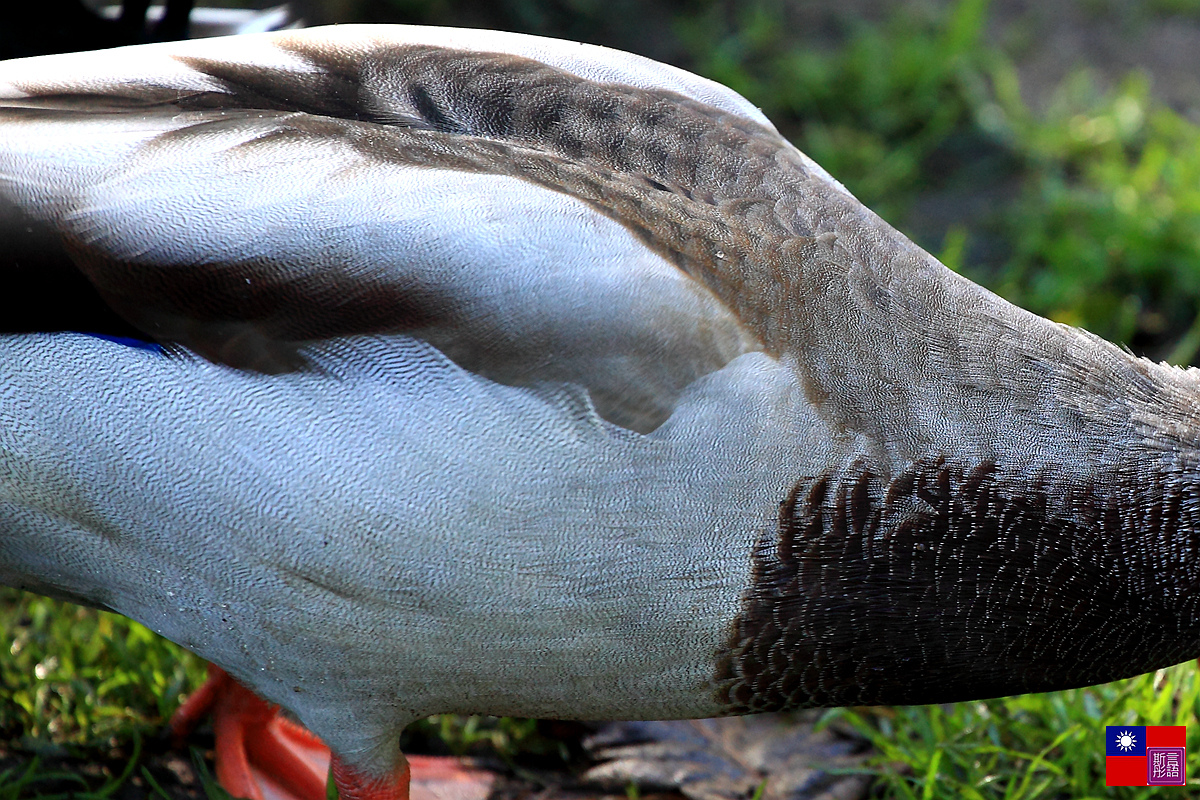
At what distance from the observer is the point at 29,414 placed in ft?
5.78

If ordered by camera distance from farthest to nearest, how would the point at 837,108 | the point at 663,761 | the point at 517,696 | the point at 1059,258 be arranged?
1. the point at 837,108
2. the point at 1059,258
3. the point at 663,761
4. the point at 517,696

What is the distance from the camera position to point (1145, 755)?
2.38 m

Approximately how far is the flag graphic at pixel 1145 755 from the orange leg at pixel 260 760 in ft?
3.92

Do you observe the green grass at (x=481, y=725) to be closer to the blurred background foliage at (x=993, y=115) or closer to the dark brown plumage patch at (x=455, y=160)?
the dark brown plumage patch at (x=455, y=160)

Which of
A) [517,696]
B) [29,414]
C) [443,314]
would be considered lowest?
[517,696]

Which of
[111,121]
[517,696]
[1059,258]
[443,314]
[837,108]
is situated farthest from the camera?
[837,108]

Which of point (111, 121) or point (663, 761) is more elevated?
point (111, 121)

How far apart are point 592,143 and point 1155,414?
96cm

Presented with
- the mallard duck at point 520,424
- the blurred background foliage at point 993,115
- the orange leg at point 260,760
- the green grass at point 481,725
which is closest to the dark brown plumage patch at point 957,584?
the mallard duck at point 520,424

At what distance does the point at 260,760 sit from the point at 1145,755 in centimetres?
172

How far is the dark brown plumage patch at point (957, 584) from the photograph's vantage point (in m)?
1.80

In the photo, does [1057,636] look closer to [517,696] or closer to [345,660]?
[517,696]

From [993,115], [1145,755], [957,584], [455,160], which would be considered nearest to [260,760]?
[455,160]

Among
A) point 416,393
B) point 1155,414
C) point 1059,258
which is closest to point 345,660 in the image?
point 416,393
